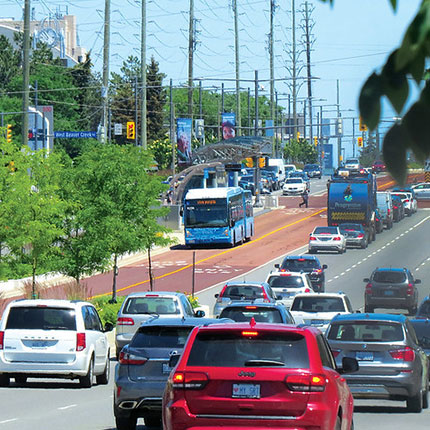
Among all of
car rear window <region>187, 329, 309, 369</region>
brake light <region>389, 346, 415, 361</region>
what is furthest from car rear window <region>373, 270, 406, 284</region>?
car rear window <region>187, 329, 309, 369</region>

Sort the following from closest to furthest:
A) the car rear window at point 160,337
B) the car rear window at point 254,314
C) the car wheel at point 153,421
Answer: the car rear window at point 160,337
the car wheel at point 153,421
the car rear window at point 254,314

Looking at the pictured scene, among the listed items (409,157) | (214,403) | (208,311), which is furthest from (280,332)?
(208,311)

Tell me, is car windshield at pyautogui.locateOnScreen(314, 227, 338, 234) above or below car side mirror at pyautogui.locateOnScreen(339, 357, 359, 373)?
below

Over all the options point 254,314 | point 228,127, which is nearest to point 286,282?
point 254,314

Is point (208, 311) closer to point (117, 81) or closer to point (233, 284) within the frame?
point (233, 284)

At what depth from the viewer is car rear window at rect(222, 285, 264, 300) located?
105 feet

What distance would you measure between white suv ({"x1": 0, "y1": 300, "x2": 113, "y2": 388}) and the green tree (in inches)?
719

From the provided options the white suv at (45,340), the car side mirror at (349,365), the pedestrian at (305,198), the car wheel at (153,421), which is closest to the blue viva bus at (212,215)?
the pedestrian at (305,198)

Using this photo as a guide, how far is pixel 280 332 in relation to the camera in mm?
10281

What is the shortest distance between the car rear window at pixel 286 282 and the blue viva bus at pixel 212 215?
26.8 meters

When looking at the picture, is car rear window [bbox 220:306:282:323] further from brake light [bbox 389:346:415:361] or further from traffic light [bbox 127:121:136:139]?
traffic light [bbox 127:121:136:139]

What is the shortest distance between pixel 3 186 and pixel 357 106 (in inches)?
1328

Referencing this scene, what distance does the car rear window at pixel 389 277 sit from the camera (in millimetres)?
41625

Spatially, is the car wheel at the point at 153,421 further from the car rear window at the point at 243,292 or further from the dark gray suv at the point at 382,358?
the car rear window at the point at 243,292
